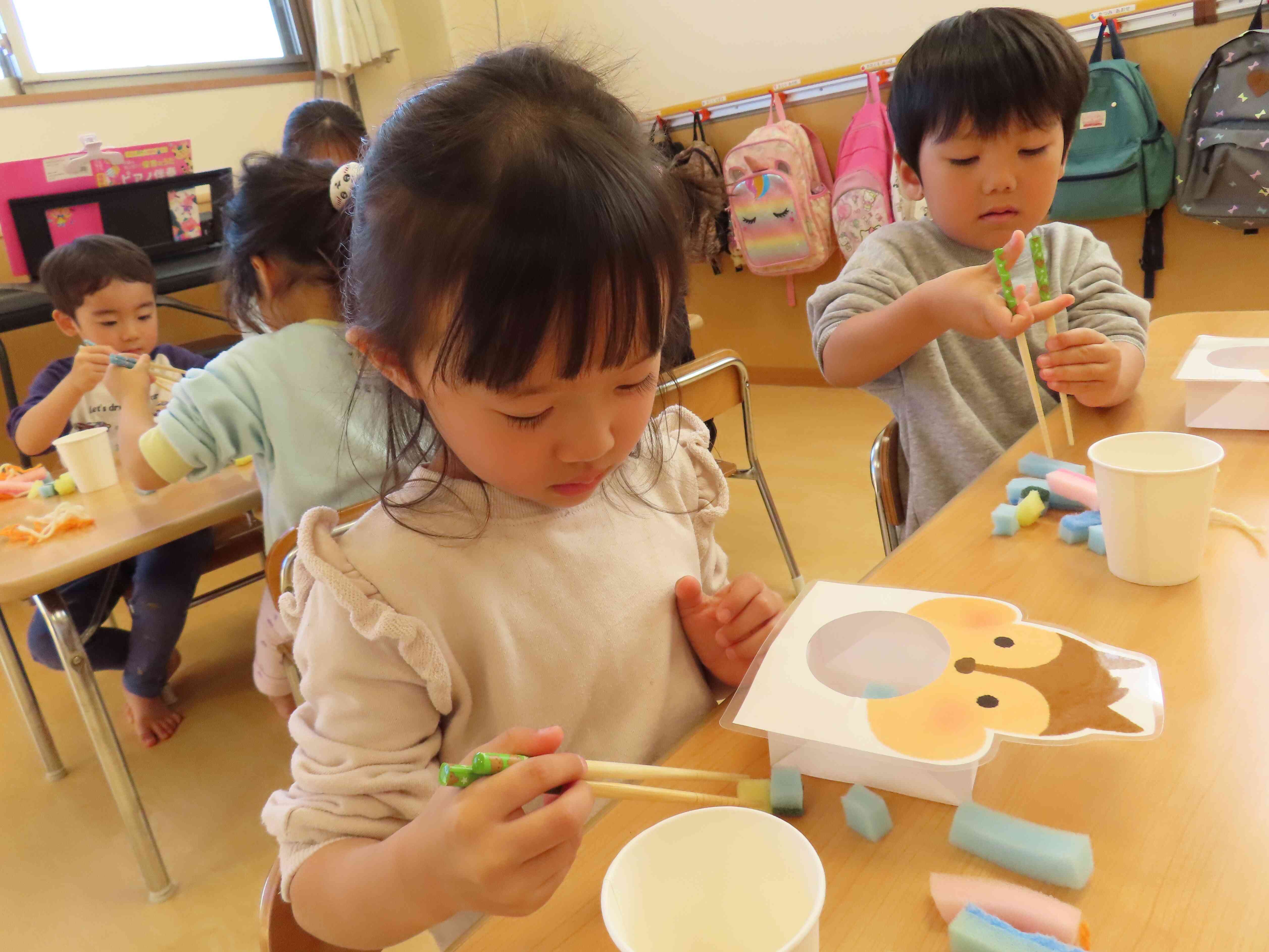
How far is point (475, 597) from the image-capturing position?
70cm

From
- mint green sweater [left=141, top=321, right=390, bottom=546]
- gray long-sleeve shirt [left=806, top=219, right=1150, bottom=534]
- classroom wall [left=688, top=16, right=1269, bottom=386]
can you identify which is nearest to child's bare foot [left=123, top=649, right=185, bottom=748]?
mint green sweater [left=141, top=321, right=390, bottom=546]

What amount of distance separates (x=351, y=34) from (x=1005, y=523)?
3.85m

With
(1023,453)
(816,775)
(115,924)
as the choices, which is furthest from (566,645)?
(115,924)

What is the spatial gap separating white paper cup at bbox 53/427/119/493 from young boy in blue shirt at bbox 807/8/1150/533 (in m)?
1.21

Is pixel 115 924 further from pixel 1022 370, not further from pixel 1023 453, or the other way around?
pixel 1022 370

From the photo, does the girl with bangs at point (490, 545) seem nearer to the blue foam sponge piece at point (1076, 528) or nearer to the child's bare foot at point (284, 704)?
the blue foam sponge piece at point (1076, 528)

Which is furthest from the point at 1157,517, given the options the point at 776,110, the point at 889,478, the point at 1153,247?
the point at 776,110

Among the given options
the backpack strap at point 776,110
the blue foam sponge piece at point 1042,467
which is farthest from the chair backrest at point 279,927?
the backpack strap at point 776,110

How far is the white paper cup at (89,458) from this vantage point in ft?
4.89

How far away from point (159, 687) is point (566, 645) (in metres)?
1.71

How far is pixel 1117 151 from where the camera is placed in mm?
2451

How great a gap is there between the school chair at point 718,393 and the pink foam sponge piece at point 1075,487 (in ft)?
1.89

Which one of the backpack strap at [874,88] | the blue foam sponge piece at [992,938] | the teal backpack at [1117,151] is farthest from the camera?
the backpack strap at [874,88]

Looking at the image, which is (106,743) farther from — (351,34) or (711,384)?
(351,34)
